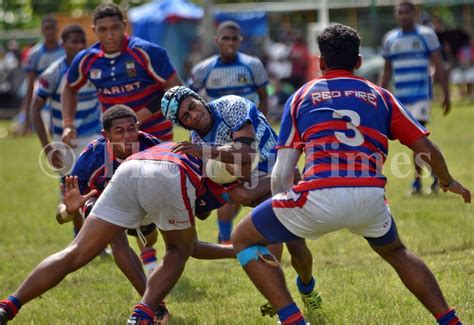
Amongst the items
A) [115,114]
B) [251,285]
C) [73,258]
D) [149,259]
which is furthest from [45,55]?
[73,258]

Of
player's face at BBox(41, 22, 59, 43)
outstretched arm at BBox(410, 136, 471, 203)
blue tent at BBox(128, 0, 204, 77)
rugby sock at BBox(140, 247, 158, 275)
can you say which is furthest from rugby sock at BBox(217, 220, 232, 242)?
blue tent at BBox(128, 0, 204, 77)

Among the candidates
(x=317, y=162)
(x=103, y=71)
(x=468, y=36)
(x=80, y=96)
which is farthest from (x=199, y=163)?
(x=468, y=36)

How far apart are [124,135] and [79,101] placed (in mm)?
3933

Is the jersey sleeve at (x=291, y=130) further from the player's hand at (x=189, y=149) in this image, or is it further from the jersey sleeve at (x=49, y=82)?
the jersey sleeve at (x=49, y=82)

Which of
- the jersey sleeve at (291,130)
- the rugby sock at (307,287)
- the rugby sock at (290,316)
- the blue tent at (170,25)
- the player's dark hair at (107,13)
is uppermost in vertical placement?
the player's dark hair at (107,13)

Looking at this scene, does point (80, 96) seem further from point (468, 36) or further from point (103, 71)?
point (468, 36)

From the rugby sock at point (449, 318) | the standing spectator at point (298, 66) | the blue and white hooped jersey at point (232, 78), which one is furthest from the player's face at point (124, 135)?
the standing spectator at point (298, 66)

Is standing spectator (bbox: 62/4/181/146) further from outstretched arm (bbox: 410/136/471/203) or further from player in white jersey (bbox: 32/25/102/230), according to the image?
outstretched arm (bbox: 410/136/471/203)

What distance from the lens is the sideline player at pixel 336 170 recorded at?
534 centimetres

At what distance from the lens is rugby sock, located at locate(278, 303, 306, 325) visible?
5504mm

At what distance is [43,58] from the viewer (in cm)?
1265

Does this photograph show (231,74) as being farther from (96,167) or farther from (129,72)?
(96,167)

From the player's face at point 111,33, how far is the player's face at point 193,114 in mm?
2520

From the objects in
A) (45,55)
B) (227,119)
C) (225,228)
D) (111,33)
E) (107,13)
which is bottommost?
(225,228)
